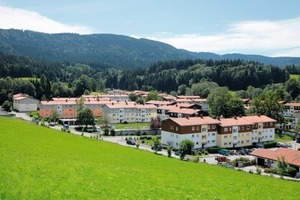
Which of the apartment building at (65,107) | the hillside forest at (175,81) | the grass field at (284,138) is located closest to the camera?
the grass field at (284,138)

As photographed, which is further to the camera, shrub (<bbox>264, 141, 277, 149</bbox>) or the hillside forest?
the hillside forest

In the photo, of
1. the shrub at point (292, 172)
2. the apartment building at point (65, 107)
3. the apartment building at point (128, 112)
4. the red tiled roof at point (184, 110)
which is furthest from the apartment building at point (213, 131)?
the apartment building at point (65, 107)

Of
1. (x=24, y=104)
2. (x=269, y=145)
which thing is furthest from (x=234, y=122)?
(x=24, y=104)

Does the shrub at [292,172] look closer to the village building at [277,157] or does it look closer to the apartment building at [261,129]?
the village building at [277,157]

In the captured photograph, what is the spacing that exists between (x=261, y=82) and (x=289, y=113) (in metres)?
53.3

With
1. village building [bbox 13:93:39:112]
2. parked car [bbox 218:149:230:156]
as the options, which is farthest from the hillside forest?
parked car [bbox 218:149:230:156]

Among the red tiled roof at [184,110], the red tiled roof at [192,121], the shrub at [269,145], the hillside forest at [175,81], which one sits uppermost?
the hillside forest at [175,81]

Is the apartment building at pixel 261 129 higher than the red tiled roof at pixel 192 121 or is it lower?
lower

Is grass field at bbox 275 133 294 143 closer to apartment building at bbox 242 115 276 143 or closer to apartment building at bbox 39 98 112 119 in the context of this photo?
apartment building at bbox 242 115 276 143

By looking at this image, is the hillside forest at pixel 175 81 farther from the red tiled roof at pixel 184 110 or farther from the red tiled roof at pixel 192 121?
the red tiled roof at pixel 192 121

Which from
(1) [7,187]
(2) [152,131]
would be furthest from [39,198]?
(2) [152,131]

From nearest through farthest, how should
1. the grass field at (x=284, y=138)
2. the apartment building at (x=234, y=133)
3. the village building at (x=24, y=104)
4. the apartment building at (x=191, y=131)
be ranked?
the apartment building at (x=191, y=131), the apartment building at (x=234, y=133), the grass field at (x=284, y=138), the village building at (x=24, y=104)

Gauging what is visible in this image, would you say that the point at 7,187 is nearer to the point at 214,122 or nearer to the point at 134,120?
the point at 214,122

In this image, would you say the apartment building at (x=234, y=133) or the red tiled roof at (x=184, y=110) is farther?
the red tiled roof at (x=184, y=110)
